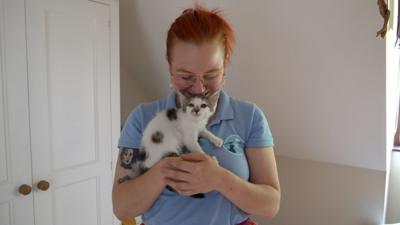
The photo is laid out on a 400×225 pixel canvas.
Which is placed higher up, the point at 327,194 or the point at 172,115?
the point at 172,115

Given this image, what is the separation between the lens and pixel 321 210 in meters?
2.04

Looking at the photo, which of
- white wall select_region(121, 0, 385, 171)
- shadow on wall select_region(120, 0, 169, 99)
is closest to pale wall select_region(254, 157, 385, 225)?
white wall select_region(121, 0, 385, 171)

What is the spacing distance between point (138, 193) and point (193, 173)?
0.13 metres

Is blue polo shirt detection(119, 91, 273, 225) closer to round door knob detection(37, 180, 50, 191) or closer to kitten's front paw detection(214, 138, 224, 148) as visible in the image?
kitten's front paw detection(214, 138, 224, 148)

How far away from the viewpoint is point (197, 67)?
0.66 meters

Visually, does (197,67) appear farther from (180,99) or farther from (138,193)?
(138,193)

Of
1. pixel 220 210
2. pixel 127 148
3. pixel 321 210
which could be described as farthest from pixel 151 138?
pixel 321 210

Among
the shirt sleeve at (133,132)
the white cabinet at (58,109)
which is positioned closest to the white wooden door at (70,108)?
the white cabinet at (58,109)

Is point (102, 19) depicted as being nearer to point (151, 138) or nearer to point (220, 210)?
point (151, 138)

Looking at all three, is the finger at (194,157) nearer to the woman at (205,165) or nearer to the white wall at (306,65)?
the woman at (205,165)

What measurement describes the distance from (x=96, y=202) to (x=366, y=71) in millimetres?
1462

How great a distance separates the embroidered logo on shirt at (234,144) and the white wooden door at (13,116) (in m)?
0.98

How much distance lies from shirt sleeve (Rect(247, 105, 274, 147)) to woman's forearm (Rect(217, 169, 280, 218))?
0.09 meters

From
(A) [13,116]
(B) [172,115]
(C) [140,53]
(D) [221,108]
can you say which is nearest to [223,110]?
(D) [221,108]
